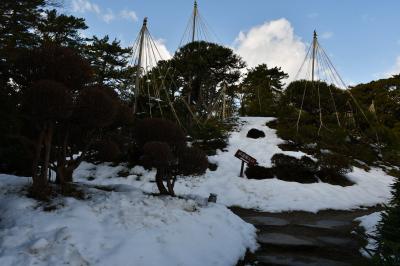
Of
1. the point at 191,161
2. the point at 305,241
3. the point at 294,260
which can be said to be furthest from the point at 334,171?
the point at 294,260

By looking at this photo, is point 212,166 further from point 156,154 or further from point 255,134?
point 156,154

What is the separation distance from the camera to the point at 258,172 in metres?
17.0

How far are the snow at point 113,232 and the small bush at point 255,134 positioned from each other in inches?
575

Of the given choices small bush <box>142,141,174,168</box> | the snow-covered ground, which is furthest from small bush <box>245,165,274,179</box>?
small bush <box>142,141,174,168</box>

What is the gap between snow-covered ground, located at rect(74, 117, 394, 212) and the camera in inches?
557

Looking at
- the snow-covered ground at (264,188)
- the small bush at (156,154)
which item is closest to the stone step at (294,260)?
the small bush at (156,154)

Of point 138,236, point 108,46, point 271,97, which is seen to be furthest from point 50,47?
point 271,97

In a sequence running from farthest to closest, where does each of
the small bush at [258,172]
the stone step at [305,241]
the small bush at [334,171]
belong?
the small bush at [334,171] → the small bush at [258,172] → the stone step at [305,241]

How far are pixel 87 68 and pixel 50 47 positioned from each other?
86cm

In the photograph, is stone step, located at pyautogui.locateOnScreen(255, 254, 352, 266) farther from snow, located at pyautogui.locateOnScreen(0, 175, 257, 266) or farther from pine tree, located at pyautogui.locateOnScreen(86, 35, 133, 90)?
pine tree, located at pyautogui.locateOnScreen(86, 35, 133, 90)

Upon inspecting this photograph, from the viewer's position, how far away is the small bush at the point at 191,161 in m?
9.73

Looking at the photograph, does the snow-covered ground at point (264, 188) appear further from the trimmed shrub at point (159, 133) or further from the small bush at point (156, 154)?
the small bush at point (156, 154)

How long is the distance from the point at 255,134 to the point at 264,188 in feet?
27.3

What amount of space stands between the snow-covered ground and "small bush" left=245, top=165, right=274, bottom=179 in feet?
2.04
